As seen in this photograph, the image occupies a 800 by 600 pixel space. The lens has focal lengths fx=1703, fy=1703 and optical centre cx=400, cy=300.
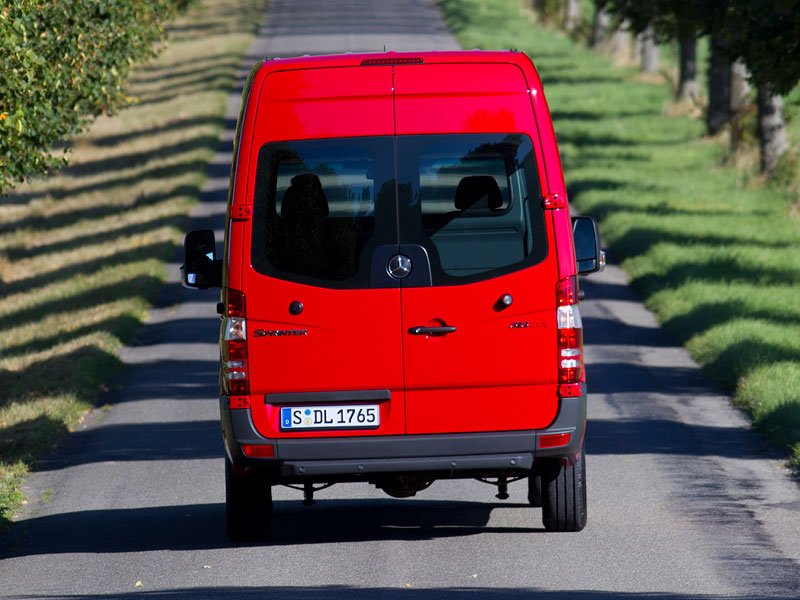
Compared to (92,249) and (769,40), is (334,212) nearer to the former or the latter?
(769,40)

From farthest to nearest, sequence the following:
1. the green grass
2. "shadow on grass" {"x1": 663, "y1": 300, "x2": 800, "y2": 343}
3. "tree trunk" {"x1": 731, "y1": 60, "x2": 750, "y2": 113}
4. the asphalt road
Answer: "tree trunk" {"x1": 731, "y1": 60, "x2": 750, "y2": 113}, "shadow on grass" {"x1": 663, "y1": 300, "x2": 800, "y2": 343}, the green grass, the asphalt road

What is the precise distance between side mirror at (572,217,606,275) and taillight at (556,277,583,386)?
1.77 feet

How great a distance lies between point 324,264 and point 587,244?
4.71 ft

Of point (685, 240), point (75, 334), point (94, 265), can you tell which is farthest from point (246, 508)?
point (94, 265)

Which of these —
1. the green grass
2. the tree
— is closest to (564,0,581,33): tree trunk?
the green grass

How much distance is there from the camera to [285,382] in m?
8.20

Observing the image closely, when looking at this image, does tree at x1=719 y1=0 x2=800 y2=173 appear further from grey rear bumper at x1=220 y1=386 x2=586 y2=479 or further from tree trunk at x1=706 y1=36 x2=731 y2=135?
tree trunk at x1=706 y1=36 x2=731 y2=135

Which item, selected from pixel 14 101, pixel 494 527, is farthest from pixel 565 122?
pixel 494 527

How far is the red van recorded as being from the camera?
321 inches

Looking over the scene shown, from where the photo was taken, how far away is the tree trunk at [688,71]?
37.1 metres

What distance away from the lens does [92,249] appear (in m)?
25.1

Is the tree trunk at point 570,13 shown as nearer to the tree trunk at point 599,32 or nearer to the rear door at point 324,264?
the tree trunk at point 599,32

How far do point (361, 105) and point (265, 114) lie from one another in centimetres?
47

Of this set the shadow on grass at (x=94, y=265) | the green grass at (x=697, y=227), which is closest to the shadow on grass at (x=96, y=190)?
the shadow on grass at (x=94, y=265)
